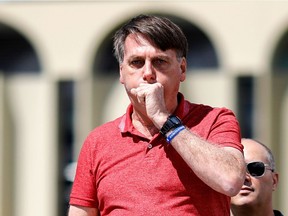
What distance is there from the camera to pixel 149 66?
4.88m

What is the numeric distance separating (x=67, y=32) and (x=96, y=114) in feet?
5.06

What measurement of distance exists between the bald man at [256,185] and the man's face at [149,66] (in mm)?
1266

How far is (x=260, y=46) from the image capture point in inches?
868

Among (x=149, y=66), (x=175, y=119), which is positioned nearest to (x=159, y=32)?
(x=149, y=66)

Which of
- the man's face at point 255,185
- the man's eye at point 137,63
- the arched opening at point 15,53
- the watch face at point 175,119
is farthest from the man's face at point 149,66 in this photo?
the arched opening at point 15,53

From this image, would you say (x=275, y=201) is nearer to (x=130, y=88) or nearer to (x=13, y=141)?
(x=13, y=141)

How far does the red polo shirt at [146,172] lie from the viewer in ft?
16.2

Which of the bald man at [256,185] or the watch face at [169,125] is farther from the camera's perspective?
the bald man at [256,185]

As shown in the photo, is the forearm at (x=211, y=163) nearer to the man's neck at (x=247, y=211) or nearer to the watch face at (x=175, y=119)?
the watch face at (x=175, y=119)

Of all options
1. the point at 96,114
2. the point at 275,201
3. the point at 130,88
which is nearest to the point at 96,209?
the point at 130,88

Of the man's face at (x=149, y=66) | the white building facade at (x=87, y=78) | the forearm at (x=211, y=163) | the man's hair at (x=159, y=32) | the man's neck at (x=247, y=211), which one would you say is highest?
the man's hair at (x=159, y=32)

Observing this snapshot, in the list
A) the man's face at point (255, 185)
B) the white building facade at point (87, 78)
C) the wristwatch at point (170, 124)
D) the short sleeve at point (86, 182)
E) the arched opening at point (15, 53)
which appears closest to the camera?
the wristwatch at point (170, 124)

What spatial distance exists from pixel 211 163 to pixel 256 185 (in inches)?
A: 58.4

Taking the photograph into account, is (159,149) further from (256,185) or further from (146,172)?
(256,185)
